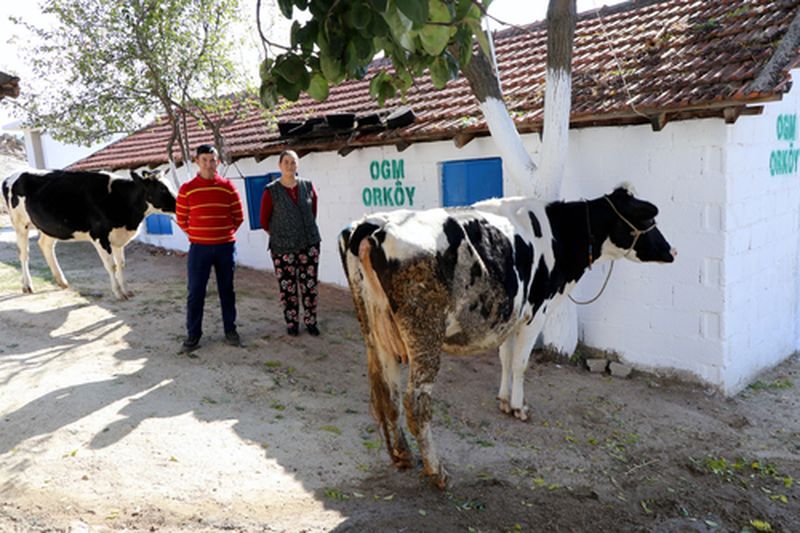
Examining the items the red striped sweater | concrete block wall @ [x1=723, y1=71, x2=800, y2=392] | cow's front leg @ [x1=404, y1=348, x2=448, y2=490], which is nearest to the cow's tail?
cow's front leg @ [x1=404, y1=348, x2=448, y2=490]

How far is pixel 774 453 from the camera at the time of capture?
516cm

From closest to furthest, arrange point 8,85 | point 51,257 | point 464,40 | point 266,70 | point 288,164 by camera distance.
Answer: point 464,40
point 266,70
point 8,85
point 288,164
point 51,257

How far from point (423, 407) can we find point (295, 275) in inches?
127

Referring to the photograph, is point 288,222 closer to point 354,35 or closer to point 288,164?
point 288,164

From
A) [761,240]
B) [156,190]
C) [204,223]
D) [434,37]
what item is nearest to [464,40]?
[434,37]

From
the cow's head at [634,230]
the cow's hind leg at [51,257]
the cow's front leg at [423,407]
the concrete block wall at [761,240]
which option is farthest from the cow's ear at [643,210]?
the cow's hind leg at [51,257]

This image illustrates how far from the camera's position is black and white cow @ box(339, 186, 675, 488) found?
4082mm

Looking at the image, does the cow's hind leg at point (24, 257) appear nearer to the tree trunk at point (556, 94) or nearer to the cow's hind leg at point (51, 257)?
the cow's hind leg at point (51, 257)

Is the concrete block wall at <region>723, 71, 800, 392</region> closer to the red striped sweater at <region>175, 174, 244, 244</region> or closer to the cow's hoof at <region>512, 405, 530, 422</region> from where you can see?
the cow's hoof at <region>512, 405, 530, 422</region>

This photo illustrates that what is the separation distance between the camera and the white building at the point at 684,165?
19.5 ft

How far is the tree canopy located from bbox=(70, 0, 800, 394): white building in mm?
3839

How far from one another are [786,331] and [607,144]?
10.3 feet

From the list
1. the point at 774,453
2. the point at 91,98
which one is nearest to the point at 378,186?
the point at 91,98

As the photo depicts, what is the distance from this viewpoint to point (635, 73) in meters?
6.76
